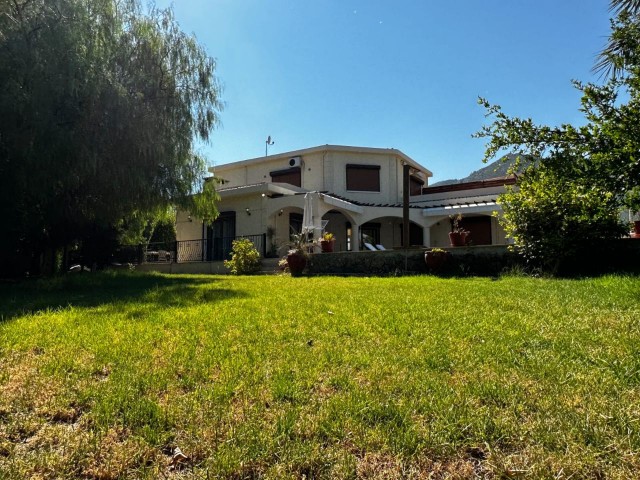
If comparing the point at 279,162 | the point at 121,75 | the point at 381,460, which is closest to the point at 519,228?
the point at 381,460

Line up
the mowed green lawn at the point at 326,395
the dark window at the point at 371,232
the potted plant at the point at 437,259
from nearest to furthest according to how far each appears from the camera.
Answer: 1. the mowed green lawn at the point at 326,395
2. the potted plant at the point at 437,259
3. the dark window at the point at 371,232

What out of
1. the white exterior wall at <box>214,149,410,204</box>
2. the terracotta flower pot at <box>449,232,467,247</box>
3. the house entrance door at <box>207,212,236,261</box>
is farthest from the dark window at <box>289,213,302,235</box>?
the terracotta flower pot at <box>449,232,467,247</box>

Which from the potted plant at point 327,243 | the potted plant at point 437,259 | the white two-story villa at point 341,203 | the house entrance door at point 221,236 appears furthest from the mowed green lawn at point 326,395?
the house entrance door at point 221,236

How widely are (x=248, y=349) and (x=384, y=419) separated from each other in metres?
1.55

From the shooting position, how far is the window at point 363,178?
21.0m

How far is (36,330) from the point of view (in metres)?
4.43

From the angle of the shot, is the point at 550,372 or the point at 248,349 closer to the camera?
the point at 550,372

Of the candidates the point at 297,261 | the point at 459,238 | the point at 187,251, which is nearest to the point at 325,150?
the point at 187,251

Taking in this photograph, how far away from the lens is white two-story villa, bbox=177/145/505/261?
18.0 m

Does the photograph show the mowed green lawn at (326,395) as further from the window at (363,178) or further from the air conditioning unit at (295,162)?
the air conditioning unit at (295,162)

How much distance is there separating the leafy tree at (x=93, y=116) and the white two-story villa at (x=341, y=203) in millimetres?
4210

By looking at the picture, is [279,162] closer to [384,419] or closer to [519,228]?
[519,228]

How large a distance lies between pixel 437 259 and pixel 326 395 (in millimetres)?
8911

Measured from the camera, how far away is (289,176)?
72.1 feet
